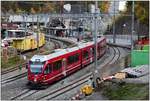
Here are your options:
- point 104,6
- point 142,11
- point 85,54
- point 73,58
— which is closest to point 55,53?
point 73,58

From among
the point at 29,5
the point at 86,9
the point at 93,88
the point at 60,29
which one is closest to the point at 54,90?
the point at 93,88

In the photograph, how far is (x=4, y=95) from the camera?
33.5m

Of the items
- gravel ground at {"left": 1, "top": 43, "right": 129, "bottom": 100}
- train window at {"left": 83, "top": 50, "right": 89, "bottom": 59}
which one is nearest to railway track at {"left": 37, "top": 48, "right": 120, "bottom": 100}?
gravel ground at {"left": 1, "top": 43, "right": 129, "bottom": 100}

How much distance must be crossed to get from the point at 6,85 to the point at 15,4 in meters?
64.6

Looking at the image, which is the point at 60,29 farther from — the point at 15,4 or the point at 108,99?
the point at 108,99

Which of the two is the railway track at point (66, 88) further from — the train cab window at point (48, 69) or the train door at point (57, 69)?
the train cab window at point (48, 69)

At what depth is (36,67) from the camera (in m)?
35.2

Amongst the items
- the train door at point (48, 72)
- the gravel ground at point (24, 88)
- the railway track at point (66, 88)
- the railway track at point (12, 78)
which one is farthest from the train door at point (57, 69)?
the railway track at point (12, 78)

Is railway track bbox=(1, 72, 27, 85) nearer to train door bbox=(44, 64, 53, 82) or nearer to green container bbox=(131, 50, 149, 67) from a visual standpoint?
train door bbox=(44, 64, 53, 82)

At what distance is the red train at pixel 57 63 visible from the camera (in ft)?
116

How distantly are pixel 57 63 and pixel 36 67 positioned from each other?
2409 millimetres

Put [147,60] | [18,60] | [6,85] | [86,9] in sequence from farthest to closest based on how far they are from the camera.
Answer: [86,9] → [18,60] → [147,60] → [6,85]

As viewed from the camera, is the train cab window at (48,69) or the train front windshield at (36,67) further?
the train cab window at (48,69)

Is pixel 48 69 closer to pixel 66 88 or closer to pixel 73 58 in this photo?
pixel 66 88
